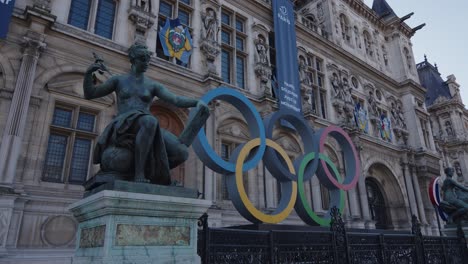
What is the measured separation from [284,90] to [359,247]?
1028cm

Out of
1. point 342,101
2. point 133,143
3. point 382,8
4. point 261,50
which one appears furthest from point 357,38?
point 133,143

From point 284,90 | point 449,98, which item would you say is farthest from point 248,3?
point 449,98

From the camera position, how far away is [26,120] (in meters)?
9.57

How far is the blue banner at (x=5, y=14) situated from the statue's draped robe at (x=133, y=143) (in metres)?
7.49

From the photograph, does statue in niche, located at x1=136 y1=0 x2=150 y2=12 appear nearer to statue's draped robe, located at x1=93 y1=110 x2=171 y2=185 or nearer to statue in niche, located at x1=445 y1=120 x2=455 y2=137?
statue's draped robe, located at x1=93 y1=110 x2=171 y2=185

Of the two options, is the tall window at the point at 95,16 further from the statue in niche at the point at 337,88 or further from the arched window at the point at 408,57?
the arched window at the point at 408,57

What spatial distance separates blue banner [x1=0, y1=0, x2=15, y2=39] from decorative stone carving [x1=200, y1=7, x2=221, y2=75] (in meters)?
7.01

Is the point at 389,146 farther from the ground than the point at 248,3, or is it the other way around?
the point at 248,3

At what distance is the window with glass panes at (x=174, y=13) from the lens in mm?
13953

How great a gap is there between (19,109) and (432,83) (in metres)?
54.0

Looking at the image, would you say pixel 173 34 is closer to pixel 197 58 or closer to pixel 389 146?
pixel 197 58

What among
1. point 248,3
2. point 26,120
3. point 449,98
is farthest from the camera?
point 449,98

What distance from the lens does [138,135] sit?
173 inches

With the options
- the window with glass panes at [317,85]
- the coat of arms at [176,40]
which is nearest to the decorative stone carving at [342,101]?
the window with glass panes at [317,85]
